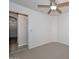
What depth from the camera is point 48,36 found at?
7.45 meters

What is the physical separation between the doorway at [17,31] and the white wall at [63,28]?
2733mm

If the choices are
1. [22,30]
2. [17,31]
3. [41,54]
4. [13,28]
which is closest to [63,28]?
[22,30]

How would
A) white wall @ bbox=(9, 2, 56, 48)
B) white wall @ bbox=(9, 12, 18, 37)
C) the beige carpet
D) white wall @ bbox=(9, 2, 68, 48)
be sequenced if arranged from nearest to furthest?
the beige carpet, white wall @ bbox=(9, 12, 18, 37), white wall @ bbox=(9, 2, 56, 48), white wall @ bbox=(9, 2, 68, 48)

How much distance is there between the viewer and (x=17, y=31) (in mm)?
4883

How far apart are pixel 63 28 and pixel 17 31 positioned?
3417 millimetres

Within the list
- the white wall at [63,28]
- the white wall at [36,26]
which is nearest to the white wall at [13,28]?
the white wall at [36,26]

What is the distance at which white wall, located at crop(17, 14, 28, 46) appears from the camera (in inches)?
196

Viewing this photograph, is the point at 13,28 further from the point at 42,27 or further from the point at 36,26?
the point at 42,27

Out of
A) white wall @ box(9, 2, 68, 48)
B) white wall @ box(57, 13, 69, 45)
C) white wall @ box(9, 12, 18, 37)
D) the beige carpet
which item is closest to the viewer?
the beige carpet

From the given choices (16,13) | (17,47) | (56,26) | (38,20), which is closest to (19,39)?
(17,47)

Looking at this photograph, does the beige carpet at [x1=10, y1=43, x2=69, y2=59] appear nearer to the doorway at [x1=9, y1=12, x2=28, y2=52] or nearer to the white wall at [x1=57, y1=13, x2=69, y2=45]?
the doorway at [x1=9, y1=12, x2=28, y2=52]

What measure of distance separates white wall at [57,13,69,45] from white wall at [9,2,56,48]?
782mm

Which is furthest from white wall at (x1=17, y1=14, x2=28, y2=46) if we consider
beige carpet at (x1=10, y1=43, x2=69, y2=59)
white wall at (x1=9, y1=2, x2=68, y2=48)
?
beige carpet at (x1=10, y1=43, x2=69, y2=59)
